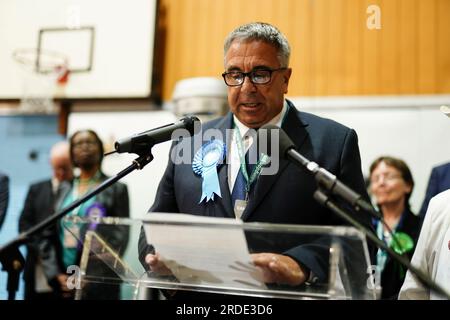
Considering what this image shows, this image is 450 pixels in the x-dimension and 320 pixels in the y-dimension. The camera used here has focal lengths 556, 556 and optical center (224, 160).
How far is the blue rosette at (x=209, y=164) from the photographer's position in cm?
153

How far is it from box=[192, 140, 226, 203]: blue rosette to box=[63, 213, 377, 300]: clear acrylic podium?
376 mm

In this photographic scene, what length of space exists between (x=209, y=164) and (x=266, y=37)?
389 millimetres

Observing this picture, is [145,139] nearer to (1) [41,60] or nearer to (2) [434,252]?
(2) [434,252]

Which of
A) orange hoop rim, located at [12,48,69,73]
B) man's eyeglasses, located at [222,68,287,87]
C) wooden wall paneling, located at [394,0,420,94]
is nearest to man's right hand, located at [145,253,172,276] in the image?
man's eyeglasses, located at [222,68,287,87]

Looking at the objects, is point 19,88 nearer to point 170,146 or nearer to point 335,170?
point 170,146

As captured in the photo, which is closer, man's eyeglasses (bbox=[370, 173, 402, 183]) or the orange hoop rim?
man's eyeglasses (bbox=[370, 173, 402, 183])

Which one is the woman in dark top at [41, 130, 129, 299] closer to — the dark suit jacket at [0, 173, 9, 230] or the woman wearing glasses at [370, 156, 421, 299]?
the dark suit jacket at [0, 173, 9, 230]

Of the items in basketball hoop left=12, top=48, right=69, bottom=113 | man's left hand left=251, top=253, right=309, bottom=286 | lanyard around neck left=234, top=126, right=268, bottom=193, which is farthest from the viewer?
basketball hoop left=12, top=48, right=69, bottom=113

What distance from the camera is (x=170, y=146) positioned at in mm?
1667

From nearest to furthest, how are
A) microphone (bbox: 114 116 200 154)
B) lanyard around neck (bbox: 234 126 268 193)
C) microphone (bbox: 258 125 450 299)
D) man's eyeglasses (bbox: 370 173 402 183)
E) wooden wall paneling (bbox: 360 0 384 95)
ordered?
microphone (bbox: 258 125 450 299)
microphone (bbox: 114 116 200 154)
lanyard around neck (bbox: 234 126 268 193)
wooden wall paneling (bbox: 360 0 384 95)
man's eyeglasses (bbox: 370 173 402 183)

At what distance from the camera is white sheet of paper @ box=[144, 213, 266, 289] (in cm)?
103

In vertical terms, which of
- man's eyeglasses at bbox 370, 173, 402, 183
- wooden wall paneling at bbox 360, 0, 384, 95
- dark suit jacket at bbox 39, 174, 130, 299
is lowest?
dark suit jacket at bbox 39, 174, 130, 299

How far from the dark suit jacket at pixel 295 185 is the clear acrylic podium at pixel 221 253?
33 centimetres

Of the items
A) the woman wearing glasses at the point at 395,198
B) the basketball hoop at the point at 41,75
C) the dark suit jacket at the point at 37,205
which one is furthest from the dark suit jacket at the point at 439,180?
the basketball hoop at the point at 41,75
